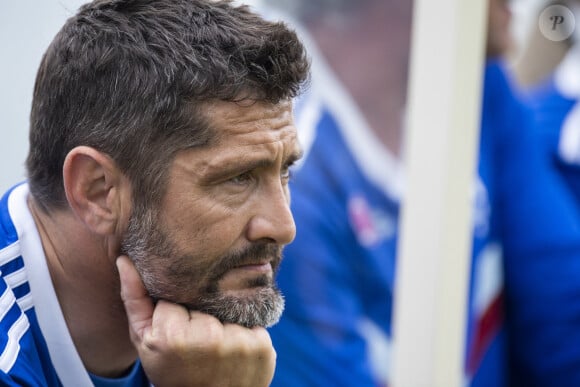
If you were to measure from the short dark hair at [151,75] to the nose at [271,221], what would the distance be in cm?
20

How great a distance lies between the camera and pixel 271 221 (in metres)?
2.14

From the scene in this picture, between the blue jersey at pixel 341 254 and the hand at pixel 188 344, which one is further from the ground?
the blue jersey at pixel 341 254

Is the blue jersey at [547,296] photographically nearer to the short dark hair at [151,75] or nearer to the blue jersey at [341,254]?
the blue jersey at [341,254]

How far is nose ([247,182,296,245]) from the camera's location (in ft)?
6.97

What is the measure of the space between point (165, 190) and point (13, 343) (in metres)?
0.46

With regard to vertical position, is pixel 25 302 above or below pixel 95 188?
below

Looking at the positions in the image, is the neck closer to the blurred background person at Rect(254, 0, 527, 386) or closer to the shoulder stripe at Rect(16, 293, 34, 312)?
the shoulder stripe at Rect(16, 293, 34, 312)

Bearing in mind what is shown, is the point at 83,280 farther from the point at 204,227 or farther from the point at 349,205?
the point at 349,205

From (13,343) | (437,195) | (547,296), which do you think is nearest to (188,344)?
(13,343)

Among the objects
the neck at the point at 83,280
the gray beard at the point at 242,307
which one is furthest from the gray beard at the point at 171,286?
the neck at the point at 83,280

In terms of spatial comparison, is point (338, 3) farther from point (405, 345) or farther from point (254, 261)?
point (254, 261)

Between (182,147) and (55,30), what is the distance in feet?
2.00

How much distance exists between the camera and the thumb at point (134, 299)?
212 centimetres

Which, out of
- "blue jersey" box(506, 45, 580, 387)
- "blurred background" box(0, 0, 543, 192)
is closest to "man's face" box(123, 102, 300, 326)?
"blurred background" box(0, 0, 543, 192)
